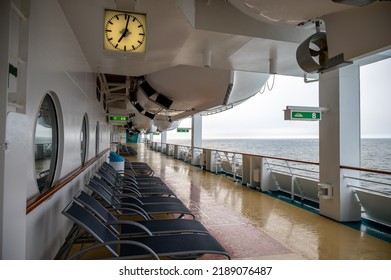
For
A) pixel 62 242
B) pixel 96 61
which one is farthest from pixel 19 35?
pixel 96 61

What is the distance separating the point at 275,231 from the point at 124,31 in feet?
7.78

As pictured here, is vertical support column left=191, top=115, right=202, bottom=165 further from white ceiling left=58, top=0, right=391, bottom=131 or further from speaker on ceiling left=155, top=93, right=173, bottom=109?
white ceiling left=58, top=0, right=391, bottom=131

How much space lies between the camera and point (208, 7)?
7.20ft

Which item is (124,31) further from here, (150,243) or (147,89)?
(147,89)

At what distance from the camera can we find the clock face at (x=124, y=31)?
6.36 ft

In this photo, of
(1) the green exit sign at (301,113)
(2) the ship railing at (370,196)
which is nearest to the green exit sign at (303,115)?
(1) the green exit sign at (301,113)

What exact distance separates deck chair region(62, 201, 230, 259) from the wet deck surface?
561 mm

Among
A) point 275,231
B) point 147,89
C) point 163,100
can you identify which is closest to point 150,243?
point 275,231

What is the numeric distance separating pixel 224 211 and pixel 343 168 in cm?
156

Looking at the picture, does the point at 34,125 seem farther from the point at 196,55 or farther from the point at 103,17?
the point at 196,55

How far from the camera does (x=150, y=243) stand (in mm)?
1745

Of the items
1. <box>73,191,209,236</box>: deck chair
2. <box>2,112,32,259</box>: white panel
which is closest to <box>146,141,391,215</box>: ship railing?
<box>73,191,209,236</box>: deck chair

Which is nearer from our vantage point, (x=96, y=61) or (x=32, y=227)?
(x=32, y=227)

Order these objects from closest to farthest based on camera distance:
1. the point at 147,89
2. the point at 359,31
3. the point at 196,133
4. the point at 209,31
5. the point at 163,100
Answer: the point at 359,31 → the point at 209,31 → the point at 147,89 → the point at 163,100 → the point at 196,133
